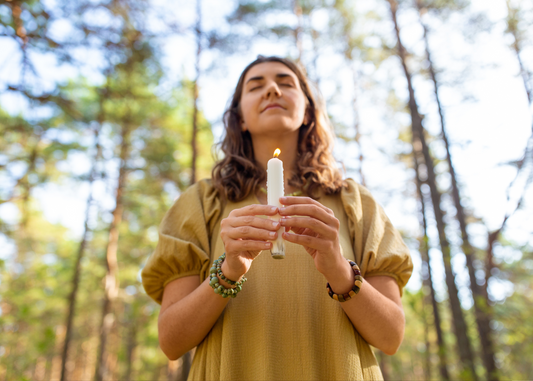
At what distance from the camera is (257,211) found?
3.85 feet

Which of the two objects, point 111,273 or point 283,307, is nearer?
point 283,307

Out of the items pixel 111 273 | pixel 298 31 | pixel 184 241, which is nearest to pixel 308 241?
pixel 184 241

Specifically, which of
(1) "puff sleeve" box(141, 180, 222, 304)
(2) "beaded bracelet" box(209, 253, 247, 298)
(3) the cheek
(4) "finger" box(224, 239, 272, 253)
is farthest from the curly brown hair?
(4) "finger" box(224, 239, 272, 253)

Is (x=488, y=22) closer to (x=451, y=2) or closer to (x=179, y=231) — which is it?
(x=451, y=2)

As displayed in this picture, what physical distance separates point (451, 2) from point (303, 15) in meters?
4.80

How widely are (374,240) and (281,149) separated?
2.44 feet

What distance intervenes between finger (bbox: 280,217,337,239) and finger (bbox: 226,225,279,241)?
0.05 meters

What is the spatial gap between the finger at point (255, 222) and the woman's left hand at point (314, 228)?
0.03m

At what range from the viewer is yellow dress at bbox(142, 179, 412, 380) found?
1441 millimetres

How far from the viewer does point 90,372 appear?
A: 1035 inches

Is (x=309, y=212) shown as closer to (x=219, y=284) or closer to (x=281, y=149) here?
(x=219, y=284)

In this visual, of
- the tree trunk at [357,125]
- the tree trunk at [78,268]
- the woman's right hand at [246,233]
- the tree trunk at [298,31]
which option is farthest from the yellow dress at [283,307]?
the tree trunk at [78,268]

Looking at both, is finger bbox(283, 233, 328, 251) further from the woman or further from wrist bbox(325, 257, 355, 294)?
wrist bbox(325, 257, 355, 294)

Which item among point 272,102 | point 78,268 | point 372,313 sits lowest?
point 372,313
